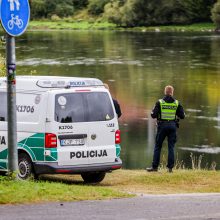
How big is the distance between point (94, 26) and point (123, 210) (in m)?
153

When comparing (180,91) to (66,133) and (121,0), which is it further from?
(121,0)

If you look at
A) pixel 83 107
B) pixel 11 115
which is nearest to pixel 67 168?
pixel 83 107

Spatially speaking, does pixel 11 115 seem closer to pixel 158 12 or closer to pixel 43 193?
pixel 43 193

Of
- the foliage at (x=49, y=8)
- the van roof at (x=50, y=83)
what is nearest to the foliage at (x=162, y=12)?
the foliage at (x=49, y=8)

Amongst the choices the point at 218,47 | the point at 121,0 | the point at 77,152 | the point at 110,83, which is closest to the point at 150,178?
the point at 77,152

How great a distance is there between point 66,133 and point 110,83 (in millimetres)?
40919

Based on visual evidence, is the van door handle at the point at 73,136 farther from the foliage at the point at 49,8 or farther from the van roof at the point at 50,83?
the foliage at the point at 49,8

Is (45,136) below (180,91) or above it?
above

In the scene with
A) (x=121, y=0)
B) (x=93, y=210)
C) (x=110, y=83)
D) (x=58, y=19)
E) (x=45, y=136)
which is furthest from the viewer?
(x=58, y=19)

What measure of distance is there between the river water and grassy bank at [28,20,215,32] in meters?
40.7

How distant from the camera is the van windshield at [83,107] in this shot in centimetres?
1383

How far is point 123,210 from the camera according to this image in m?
9.58

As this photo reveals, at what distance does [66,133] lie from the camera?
1378 cm

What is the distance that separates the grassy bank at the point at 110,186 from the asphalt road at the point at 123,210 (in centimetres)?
47
